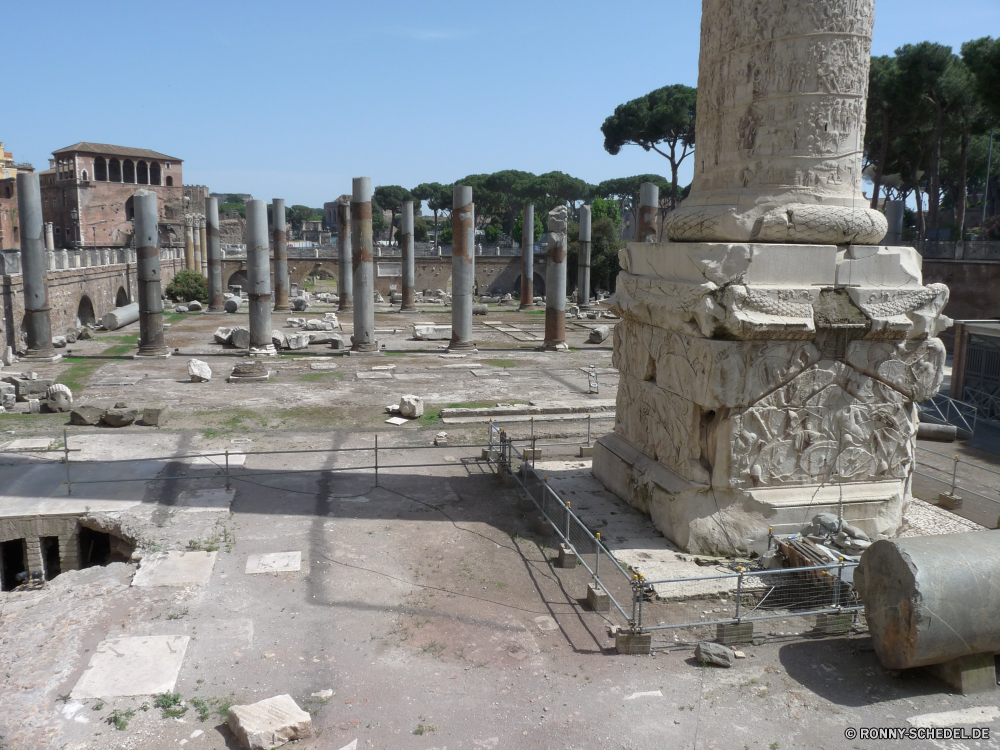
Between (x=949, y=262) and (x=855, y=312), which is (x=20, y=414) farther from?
(x=949, y=262)

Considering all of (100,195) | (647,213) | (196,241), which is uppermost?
(100,195)

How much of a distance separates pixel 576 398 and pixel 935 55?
22351mm

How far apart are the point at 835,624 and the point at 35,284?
788 inches

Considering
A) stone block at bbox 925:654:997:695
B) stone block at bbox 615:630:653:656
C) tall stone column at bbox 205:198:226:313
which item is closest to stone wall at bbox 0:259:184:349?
tall stone column at bbox 205:198:226:313

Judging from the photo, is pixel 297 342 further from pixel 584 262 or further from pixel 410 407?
pixel 584 262

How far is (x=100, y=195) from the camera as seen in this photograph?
65125mm

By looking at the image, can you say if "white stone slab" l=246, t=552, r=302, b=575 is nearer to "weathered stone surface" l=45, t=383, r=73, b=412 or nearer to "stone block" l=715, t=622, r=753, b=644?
"stone block" l=715, t=622, r=753, b=644

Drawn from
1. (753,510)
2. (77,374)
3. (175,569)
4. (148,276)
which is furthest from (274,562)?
(148,276)

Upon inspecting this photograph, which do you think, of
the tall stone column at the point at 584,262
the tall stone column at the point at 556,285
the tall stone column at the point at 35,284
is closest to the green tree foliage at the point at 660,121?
the tall stone column at the point at 584,262

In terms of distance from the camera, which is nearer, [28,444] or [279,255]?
[28,444]

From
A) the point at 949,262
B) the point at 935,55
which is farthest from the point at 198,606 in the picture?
the point at 935,55

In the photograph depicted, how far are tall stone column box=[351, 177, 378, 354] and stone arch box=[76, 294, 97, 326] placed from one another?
1067cm

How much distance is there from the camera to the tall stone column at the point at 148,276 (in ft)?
66.7

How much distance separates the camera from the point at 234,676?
18.7 feet
